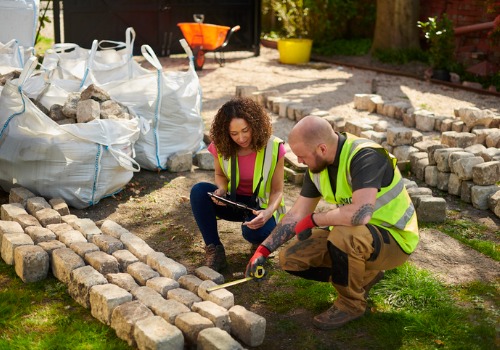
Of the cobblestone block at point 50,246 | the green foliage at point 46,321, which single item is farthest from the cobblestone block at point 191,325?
the cobblestone block at point 50,246

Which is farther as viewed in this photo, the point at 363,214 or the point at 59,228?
the point at 59,228

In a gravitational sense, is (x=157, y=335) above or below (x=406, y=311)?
above

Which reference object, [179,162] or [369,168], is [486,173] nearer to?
[369,168]

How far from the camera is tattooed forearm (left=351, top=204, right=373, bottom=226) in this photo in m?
3.83

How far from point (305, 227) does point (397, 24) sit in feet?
32.1

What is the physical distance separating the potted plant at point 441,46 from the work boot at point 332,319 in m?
8.12

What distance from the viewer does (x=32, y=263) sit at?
454 centimetres

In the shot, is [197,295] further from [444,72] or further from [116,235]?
[444,72]

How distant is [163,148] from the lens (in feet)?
22.7

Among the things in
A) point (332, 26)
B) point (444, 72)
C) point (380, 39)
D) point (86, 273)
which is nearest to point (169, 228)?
point (86, 273)

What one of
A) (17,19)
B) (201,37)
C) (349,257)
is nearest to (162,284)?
(349,257)

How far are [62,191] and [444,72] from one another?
749 cm

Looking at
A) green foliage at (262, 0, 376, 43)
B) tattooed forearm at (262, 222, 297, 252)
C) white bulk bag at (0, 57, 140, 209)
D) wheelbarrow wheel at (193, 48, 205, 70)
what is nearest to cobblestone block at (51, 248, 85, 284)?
tattooed forearm at (262, 222, 297, 252)

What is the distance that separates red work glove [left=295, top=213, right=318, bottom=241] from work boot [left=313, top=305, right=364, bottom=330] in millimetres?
443
